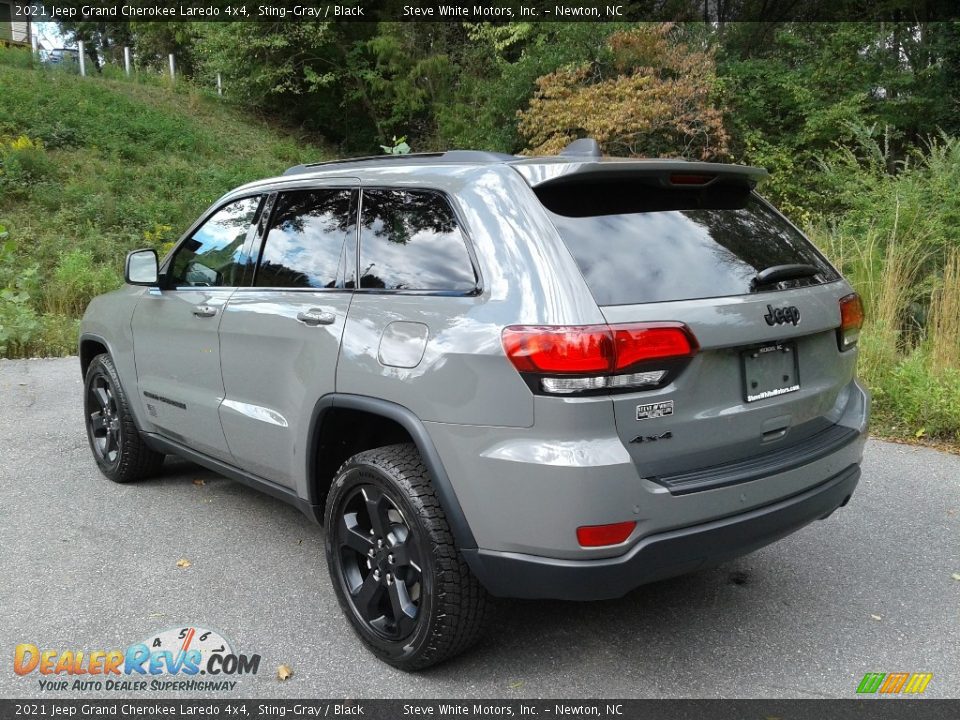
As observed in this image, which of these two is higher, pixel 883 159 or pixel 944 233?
pixel 883 159

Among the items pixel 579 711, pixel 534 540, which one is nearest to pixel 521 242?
pixel 534 540

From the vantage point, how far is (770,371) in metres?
2.81

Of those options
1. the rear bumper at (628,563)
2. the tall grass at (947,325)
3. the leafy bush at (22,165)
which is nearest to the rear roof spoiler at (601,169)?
the rear bumper at (628,563)

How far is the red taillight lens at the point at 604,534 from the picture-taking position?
2.47 m

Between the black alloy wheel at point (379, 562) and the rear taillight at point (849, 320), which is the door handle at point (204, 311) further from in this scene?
the rear taillight at point (849, 320)

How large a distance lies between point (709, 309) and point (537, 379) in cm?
62

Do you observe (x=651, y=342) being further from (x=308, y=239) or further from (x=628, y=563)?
(x=308, y=239)

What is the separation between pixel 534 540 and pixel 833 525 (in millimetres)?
2473

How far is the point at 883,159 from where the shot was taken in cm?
1033

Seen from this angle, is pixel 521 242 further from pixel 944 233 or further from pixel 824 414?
pixel 944 233

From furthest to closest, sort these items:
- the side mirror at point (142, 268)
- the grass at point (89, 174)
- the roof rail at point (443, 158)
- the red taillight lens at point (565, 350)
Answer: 1. the grass at point (89, 174)
2. the side mirror at point (142, 268)
3. the roof rail at point (443, 158)
4. the red taillight lens at point (565, 350)

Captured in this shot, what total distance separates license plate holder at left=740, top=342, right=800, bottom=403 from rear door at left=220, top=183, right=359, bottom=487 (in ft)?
4.80

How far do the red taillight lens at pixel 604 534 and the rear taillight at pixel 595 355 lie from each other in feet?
1.35

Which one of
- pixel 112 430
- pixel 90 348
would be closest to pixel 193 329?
pixel 112 430
